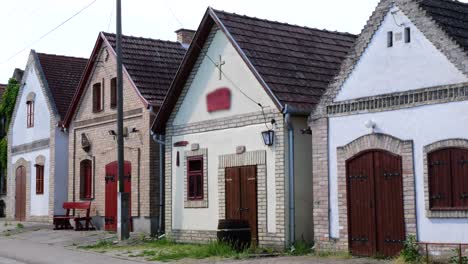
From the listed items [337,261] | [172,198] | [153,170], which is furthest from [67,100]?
[337,261]

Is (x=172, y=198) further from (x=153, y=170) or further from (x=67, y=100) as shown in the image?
(x=67, y=100)

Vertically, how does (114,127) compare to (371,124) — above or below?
above

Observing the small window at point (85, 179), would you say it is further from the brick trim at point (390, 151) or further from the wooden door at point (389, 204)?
the wooden door at point (389, 204)

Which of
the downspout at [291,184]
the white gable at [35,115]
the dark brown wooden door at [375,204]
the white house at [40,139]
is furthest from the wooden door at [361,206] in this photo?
the white gable at [35,115]

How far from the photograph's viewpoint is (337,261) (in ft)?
50.2

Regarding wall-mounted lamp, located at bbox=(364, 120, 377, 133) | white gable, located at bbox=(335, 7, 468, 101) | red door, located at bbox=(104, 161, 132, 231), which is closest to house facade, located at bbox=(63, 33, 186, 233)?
red door, located at bbox=(104, 161, 132, 231)

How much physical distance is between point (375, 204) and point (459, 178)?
227 cm

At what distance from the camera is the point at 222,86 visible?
20.1m

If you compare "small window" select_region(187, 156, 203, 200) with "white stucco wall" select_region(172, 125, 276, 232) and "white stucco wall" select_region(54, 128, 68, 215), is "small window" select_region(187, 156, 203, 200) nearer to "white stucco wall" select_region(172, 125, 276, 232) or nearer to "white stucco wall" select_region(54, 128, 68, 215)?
"white stucco wall" select_region(172, 125, 276, 232)

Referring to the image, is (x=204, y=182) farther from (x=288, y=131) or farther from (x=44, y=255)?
(x=44, y=255)

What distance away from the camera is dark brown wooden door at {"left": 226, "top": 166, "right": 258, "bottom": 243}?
61.5 feet

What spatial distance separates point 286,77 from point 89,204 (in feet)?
34.3

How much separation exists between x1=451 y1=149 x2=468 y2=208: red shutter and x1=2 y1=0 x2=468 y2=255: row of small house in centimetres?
3

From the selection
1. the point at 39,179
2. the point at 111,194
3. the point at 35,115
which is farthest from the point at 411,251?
the point at 35,115
